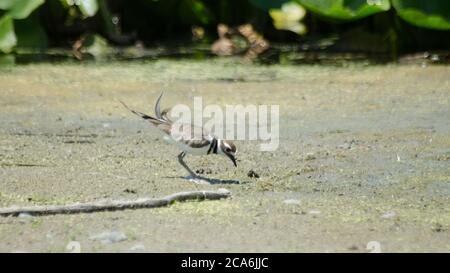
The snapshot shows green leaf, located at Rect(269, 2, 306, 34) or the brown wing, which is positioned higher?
the brown wing

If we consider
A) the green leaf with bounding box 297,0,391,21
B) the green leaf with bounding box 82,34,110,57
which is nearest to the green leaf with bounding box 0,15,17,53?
the green leaf with bounding box 82,34,110,57

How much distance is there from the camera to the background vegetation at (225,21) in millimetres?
9172

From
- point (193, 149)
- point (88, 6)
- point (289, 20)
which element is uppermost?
point (88, 6)

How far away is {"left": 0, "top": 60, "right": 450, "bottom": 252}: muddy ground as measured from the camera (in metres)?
4.52

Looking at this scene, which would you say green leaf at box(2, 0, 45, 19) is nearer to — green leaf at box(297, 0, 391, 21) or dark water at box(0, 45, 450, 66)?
dark water at box(0, 45, 450, 66)

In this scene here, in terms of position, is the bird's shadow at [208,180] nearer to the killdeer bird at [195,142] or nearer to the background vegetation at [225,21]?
the killdeer bird at [195,142]

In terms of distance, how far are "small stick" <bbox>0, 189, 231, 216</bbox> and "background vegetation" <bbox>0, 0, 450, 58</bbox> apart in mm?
4291

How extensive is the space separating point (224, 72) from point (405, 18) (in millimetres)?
1506

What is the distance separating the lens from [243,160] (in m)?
6.20

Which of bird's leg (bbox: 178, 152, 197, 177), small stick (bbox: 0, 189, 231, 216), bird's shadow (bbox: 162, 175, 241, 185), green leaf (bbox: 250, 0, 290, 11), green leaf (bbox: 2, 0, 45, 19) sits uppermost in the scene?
green leaf (bbox: 2, 0, 45, 19)

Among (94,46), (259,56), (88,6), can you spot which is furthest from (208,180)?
(94,46)

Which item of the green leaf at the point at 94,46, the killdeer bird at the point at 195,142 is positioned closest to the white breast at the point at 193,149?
the killdeer bird at the point at 195,142

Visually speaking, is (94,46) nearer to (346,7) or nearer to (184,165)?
(346,7)

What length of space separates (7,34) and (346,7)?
2798 mm
